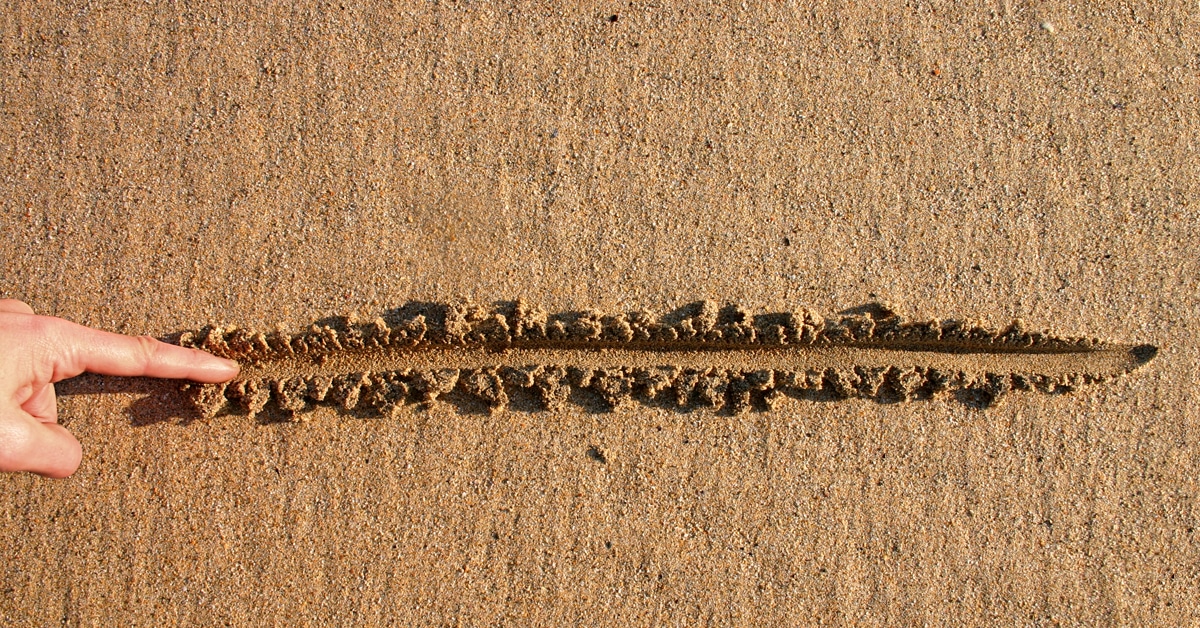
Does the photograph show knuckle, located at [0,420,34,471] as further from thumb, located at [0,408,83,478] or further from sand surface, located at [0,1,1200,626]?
sand surface, located at [0,1,1200,626]

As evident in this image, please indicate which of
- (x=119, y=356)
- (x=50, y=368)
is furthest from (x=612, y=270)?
(x=50, y=368)

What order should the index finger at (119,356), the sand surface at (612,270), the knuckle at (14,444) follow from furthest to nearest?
1. the sand surface at (612,270)
2. the index finger at (119,356)
3. the knuckle at (14,444)

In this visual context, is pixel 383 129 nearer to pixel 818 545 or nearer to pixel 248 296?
pixel 248 296

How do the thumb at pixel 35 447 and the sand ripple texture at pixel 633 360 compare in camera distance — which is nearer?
the thumb at pixel 35 447

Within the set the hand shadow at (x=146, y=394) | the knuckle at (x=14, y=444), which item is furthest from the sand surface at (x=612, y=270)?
the knuckle at (x=14, y=444)

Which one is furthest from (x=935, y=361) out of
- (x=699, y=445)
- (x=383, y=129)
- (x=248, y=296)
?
(x=248, y=296)

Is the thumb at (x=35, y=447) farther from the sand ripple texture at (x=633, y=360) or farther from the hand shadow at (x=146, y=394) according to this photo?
the sand ripple texture at (x=633, y=360)

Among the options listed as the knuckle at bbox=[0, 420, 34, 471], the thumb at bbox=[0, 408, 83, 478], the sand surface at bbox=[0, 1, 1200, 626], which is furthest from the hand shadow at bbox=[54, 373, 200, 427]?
the knuckle at bbox=[0, 420, 34, 471]
